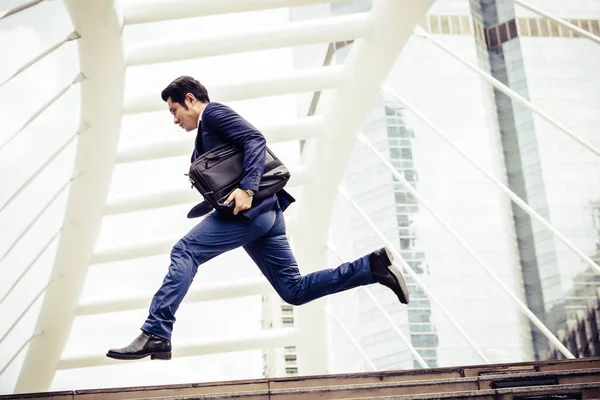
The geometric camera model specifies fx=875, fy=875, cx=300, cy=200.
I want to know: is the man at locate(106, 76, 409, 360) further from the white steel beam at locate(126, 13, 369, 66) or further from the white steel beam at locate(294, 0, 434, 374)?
the white steel beam at locate(294, 0, 434, 374)

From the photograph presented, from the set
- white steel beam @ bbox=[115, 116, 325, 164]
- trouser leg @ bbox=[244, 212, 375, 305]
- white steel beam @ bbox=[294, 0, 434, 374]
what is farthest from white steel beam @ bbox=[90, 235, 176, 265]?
trouser leg @ bbox=[244, 212, 375, 305]

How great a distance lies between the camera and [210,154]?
5312mm

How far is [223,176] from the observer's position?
524cm

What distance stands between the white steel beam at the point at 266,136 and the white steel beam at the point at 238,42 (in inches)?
70.9

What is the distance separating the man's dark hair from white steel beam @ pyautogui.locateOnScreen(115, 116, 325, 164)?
6879 mm

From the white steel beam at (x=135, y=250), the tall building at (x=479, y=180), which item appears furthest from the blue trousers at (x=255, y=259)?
the tall building at (x=479, y=180)

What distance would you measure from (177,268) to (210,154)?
0.72m

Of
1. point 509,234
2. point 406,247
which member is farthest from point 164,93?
point 509,234

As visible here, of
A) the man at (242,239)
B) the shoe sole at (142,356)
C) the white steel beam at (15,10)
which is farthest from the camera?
the white steel beam at (15,10)

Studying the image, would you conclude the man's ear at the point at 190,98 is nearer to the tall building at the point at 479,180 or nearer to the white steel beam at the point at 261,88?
the white steel beam at the point at 261,88

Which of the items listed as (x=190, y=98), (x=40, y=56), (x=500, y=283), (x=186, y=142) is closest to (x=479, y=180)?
(x=186, y=142)

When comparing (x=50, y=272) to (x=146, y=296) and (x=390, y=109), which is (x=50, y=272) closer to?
(x=146, y=296)

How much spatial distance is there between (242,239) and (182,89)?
3.25ft

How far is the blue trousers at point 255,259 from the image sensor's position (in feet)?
16.6
